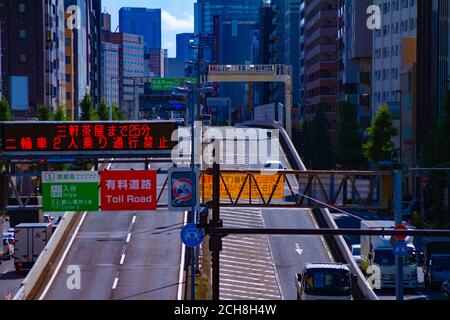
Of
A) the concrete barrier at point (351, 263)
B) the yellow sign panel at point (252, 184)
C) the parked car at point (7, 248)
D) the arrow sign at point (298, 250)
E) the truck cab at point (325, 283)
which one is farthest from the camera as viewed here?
the parked car at point (7, 248)

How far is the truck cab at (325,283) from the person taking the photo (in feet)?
85.1

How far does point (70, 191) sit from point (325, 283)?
28.9 feet

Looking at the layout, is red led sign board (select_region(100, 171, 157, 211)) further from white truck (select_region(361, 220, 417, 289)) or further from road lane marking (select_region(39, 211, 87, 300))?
white truck (select_region(361, 220, 417, 289))

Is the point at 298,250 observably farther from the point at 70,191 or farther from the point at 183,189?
the point at 70,191

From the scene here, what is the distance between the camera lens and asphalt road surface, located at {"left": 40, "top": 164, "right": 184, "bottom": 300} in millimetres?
29578

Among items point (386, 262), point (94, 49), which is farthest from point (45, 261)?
point (94, 49)

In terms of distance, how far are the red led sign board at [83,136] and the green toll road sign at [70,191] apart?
1531 mm

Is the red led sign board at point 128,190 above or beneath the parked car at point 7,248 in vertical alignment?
above

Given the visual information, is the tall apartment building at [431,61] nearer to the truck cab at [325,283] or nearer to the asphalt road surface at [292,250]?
the asphalt road surface at [292,250]

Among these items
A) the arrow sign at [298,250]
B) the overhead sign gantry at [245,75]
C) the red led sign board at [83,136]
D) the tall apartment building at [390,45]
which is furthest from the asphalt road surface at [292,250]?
the overhead sign gantry at [245,75]

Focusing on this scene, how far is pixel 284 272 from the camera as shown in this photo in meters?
33.7

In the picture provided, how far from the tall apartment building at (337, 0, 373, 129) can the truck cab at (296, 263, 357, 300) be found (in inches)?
1931

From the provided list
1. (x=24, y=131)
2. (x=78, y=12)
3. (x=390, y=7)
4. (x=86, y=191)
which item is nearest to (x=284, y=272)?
(x=86, y=191)

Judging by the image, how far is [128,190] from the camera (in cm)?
2814
